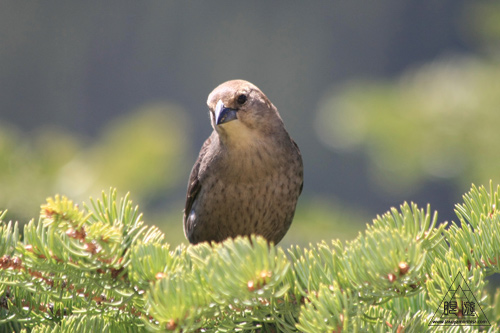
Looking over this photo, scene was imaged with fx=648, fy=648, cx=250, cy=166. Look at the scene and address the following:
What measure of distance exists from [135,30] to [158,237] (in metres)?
12.3

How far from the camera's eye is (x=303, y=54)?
12.9 metres

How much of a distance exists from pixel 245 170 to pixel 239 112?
255 mm

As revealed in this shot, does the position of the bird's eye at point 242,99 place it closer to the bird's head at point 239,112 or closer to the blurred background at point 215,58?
the bird's head at point 239,112

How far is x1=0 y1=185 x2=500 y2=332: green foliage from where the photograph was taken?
1114 millimetres

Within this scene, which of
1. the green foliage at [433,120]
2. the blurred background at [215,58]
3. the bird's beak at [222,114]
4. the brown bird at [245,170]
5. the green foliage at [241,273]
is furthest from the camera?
the blurred background at [215,58]

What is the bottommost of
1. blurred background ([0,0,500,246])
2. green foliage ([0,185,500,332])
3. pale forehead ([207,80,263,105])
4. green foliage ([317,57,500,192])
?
green foliage ([0,185,500,332])

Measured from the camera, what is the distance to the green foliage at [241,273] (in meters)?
1.11

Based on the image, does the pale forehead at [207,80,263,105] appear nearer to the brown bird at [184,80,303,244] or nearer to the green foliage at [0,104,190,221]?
the brown bird at [184,80,303,244]

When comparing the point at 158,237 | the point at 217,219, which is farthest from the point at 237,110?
the point at 158,237

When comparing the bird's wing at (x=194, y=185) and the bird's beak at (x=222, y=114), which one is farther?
the bird's wing at (x=194, y=185)

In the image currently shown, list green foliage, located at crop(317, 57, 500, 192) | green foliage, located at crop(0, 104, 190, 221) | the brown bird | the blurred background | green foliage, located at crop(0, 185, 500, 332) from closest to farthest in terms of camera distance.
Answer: green foliage, located at crop(0, 185, 500, 332) → the brown bird → green foliage, located at crop(0, 104, 190, 221) → green foliage, located at crop(317, 57, 500, 192) → the blurred background

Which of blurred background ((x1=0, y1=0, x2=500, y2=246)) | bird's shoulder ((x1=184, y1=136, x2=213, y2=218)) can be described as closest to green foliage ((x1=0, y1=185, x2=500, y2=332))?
bird's shoulder ((x1=184, y1=136, x2=213, y2=218))

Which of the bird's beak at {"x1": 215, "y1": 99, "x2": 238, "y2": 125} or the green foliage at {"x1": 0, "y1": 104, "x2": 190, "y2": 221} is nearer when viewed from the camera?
the bird's beak at {"x1": 215, "y1": 99, "x2": 238, "y2": 125}

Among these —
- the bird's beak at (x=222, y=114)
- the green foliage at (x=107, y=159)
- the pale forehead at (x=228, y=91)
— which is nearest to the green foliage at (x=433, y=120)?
the green foliage at (x=107, y=159)
